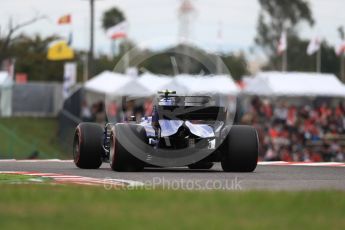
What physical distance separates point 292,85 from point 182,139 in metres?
24.8

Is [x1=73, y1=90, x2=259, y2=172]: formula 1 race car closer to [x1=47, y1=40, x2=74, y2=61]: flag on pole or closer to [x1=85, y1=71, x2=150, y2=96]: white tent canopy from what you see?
[x1=85, y1=71, x2=150, y2=96]: white tent canopy

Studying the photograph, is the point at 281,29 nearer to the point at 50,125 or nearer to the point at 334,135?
the point at 50,125

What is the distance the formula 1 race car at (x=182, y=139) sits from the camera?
1669cm

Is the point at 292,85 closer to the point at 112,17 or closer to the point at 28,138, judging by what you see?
the point at 28,138

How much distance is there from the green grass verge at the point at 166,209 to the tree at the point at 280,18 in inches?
3635

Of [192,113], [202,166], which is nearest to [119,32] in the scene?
[202,166]

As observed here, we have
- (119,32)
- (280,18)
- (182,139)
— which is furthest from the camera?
(280,18)

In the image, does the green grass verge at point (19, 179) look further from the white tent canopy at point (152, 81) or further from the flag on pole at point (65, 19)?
the flag on pole at point (65, 19)

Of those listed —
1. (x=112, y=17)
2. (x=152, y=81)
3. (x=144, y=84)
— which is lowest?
(x=144, y=84)

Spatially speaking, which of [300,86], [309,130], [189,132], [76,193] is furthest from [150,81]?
[76,193]

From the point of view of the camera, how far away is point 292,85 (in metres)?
41.0

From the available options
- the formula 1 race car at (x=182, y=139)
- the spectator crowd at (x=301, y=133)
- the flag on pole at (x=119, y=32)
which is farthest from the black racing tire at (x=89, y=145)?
the flag on pole at (x=119, y=32)

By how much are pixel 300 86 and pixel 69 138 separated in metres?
10.7

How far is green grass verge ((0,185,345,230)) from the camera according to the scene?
26.6ft
